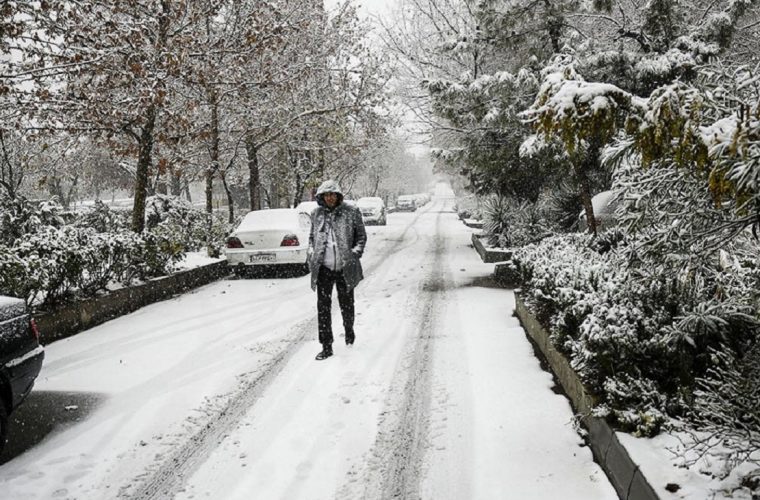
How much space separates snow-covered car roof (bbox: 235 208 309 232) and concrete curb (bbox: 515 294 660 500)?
7667mm

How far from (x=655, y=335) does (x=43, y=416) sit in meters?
5.19

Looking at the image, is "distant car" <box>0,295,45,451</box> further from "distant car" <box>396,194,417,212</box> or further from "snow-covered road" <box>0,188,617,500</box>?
"distant car" <box>396,194,417,212</box>

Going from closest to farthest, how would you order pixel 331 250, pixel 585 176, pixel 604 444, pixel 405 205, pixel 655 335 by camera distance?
pixel 604 444 < pixel 655 335 < pixel 331 250 < pixel 585 176 < pixel 405 205

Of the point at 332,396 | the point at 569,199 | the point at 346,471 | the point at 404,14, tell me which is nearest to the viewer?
the point at 346,471

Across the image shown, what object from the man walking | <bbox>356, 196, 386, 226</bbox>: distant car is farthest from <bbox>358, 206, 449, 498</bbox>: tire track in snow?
<bbox>356, 196, 386, 226</bbox>: distant car

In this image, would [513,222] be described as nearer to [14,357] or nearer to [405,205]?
[14,357]

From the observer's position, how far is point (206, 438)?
4207mm

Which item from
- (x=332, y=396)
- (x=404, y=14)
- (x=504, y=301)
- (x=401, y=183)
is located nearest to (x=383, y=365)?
(x=332, y=396)

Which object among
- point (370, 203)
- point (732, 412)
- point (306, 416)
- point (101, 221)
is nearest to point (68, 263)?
point (306, 416)

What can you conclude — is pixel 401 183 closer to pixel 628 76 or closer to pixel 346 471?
pixel 628 76

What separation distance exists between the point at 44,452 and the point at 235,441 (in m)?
1.45

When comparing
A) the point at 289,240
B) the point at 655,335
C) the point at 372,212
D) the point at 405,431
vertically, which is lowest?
the point at 405,431

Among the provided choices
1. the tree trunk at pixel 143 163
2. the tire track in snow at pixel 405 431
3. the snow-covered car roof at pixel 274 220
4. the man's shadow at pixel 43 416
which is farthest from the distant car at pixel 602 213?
the tree trunk at pixel 143 163

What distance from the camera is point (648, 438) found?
3.25m
